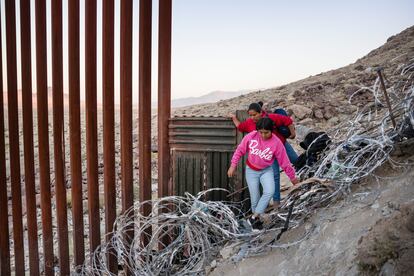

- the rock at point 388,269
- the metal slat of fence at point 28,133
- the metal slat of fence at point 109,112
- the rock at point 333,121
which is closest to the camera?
the rock at point 388,269

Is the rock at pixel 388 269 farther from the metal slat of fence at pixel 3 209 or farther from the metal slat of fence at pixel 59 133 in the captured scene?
the metal slat of fence at pixel 3 209

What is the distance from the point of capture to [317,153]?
14.7 ft

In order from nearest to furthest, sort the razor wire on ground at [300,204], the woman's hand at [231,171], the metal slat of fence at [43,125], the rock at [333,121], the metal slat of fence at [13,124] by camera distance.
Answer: the razor wire on ground at [300,204]
the woman's hand at [231,171]
the metal slat of fence at [43,125]
the metal slat of fence at [13,124]
the rock at [333,121]

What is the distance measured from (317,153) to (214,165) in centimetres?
112

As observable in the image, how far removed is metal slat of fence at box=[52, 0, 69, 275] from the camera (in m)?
4.57

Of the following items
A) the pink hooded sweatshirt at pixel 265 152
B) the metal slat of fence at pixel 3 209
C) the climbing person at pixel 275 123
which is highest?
the climbing person at pixel 275 123

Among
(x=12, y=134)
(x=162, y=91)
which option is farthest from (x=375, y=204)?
(x=12, y=134)

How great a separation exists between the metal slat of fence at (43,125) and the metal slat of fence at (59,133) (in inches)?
5.9

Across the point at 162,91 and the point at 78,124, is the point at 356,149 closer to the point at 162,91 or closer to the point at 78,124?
the point at 162,91

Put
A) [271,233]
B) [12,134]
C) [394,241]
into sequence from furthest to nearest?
1. [12,134]
2. [271,233]
3. [394,241]

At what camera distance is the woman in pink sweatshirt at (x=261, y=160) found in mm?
4070

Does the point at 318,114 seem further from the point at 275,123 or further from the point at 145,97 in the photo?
the point at 145,97

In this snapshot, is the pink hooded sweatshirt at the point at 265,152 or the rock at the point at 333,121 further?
the rock at the point at 333,121

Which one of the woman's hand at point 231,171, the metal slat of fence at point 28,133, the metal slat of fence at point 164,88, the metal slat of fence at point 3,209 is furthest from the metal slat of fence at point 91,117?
the woman's hand at point 231,171
